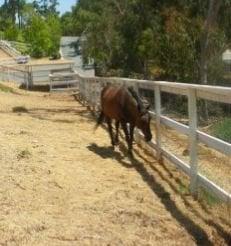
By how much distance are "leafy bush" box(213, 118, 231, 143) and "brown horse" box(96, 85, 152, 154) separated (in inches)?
119

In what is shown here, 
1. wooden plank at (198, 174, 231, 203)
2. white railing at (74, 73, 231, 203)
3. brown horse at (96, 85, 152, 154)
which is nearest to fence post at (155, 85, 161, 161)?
white railing at (74, 73, 231, 203)

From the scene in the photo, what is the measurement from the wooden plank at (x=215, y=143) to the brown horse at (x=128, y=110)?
2980 millimetres

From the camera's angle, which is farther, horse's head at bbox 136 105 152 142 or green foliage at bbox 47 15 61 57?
green foliage at bbox 47 15 61 57

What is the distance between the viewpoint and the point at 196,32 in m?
25.8

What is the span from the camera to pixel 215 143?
6352 millimetres

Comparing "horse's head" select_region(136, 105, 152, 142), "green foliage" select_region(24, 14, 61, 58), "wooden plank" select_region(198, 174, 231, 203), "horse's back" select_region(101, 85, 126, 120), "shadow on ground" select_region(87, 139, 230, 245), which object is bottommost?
"shadow on ground" select_region(87, 139, 230, 245)

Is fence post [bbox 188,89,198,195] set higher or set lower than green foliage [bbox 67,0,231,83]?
lower

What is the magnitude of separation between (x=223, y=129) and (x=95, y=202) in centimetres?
163

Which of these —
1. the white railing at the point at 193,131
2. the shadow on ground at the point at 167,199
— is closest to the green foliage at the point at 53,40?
the shadow on ground at the point at 167,199

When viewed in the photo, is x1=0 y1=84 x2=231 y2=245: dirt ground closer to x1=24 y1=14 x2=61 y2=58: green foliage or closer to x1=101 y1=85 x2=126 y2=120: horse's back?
x1=101 y1=85 x2=126 y2=120: horse's back

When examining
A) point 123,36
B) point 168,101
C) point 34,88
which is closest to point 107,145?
point 168,101

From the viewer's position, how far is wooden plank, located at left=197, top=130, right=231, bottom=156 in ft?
19.8

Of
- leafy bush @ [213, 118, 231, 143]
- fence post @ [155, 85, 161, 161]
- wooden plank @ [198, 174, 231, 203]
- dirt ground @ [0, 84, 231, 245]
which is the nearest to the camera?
dirt ground @ [0, 84, 231, 245]

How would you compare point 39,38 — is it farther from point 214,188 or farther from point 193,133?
point 214,188
